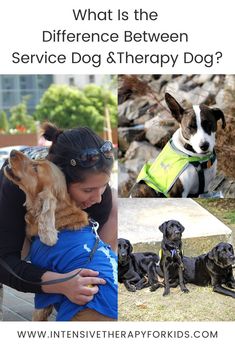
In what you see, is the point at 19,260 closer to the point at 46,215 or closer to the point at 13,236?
the point at 13,236

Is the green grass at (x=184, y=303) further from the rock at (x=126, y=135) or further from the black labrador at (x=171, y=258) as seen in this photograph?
the rock at (x=126, y=135)

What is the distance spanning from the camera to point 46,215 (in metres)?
4.99

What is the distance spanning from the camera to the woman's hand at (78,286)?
5.02 metres

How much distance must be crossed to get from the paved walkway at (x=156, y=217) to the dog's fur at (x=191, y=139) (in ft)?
0.20

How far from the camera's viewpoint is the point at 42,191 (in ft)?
16.4

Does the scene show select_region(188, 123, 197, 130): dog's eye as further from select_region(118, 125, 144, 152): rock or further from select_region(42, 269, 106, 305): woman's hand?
select_region(42, 269, 106, 305): woman's hand

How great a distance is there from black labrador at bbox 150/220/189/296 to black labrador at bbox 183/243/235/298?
0.17ft

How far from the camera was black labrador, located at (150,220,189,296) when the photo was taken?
505 centimetres

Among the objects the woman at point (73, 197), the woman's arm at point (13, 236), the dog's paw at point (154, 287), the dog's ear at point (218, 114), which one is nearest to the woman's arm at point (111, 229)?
the woman at point (73, 197)
